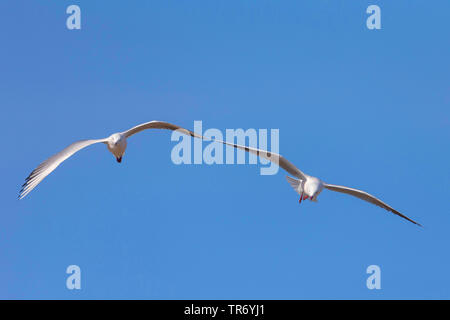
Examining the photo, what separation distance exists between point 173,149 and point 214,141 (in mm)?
834

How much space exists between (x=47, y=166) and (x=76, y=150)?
612 millimetres

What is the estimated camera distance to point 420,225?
19.3 meters

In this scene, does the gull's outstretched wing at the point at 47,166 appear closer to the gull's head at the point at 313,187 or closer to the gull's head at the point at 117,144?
the gull's head at the point at 117,144

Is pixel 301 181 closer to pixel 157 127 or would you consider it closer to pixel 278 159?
pixel 278 159

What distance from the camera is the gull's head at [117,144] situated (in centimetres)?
1844

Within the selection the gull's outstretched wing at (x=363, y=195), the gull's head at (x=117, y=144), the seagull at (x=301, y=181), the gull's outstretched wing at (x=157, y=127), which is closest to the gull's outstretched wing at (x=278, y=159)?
the seagull at (x=301, y=181)

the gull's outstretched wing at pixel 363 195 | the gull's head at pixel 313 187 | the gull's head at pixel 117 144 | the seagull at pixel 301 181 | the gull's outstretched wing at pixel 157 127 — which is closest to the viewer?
the seagull at pixel 301 181

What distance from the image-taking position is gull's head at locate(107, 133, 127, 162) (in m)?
18.4

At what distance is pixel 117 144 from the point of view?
18438 millimetres

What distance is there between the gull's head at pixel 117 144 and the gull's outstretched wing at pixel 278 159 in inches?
98.1

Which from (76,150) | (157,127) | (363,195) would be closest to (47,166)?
(76,150)

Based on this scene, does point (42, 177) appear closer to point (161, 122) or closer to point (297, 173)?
point (161, 122)

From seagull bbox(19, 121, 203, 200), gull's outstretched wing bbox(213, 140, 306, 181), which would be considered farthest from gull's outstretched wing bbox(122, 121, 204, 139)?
gull's outstretched wing bbox(213, 140, 306, 181)
